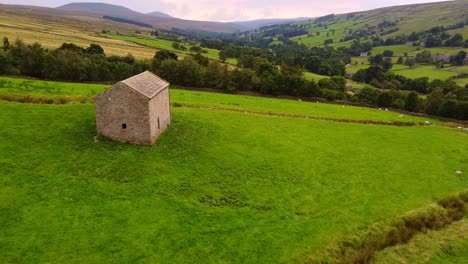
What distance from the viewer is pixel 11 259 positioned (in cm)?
1888

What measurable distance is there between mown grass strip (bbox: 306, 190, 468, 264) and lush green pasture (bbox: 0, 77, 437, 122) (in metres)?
27.4

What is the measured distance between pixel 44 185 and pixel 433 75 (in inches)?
5138

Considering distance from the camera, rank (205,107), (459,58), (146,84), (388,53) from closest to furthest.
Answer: (146,84) < (205,107) < (459,58) < (388,53)

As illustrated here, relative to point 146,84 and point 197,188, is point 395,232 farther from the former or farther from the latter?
point 146,84

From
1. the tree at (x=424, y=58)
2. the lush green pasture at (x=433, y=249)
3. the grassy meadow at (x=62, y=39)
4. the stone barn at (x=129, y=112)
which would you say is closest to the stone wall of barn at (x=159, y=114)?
the stone barn at (x=129, y=112)

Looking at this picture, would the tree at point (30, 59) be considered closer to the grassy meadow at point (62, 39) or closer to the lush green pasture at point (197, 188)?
the lush green pasture at point (197, 188)

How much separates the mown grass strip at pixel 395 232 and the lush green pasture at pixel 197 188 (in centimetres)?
81

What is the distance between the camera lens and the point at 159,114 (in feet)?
113

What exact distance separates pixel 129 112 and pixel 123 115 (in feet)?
2.32

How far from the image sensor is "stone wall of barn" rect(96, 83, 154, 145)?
30984 millimetres

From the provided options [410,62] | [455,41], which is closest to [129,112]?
[410,62]

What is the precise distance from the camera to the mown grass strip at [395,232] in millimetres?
21328

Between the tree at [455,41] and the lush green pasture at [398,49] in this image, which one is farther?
the lush green pasture at [398,49]

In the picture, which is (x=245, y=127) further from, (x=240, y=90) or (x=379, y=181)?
(x=240, y=90)
